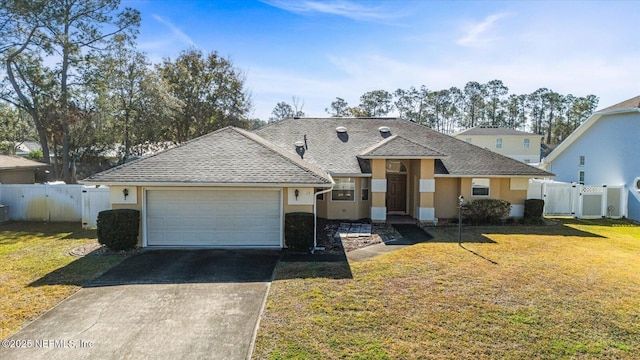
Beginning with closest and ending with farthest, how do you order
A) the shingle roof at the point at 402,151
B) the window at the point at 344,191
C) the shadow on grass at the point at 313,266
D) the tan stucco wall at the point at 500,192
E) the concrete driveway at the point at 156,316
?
1. the concrete driveway at the point at 156,316
2. the shadow on grass at the point at 313,266
3. the shingle roof at the point at 402,151
4. the tan stucco wall at the point at 500,192
5. the window at the point at 344,191

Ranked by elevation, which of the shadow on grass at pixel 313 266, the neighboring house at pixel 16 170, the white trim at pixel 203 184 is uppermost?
the neighboring house at pixel 16 170

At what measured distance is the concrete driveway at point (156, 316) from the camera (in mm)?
5371

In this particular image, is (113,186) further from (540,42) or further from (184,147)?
(540,42)

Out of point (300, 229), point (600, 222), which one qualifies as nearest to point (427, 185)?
point (300, 229)

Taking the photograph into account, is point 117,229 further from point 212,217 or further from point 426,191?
point 426,191

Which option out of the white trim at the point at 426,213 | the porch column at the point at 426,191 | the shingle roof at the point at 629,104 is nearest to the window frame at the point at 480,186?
the porch column at the point at 426,191

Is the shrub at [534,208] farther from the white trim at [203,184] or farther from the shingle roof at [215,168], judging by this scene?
the white trim at [203,184]

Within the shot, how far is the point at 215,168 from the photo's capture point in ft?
38.1

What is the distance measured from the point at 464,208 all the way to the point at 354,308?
11109mm

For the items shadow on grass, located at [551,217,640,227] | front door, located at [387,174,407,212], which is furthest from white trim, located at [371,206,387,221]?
shadow on grass, located at [551,217,640,227]

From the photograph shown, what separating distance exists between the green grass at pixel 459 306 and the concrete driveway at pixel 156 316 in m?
0.58

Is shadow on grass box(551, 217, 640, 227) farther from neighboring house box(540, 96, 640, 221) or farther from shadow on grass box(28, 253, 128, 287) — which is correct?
shadow on grass box(28, 253, 128, 287)

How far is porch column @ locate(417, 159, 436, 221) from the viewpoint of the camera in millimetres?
15570

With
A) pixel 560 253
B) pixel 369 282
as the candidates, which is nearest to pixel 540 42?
pixel 560 253
